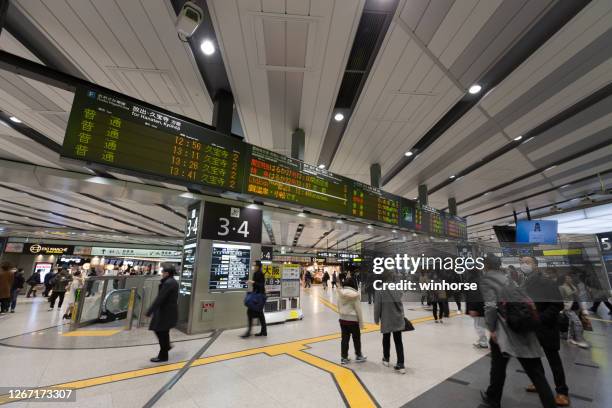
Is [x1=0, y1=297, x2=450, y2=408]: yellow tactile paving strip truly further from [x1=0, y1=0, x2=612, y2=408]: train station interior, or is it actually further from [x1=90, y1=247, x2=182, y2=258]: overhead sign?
Result: [x1=90, y1=247, x2=182, y2=258]: overhead sign

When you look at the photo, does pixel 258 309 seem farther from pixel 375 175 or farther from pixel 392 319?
pixel 375 175

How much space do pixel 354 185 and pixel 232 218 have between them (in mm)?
3352

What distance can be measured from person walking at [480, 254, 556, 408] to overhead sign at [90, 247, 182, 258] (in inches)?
1076

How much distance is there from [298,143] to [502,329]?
471 centimetres

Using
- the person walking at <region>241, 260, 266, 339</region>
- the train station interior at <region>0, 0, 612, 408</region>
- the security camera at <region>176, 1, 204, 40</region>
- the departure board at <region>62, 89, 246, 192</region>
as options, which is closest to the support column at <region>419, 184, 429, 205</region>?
the train station interior at <region>0, 0, 612, 408</region>

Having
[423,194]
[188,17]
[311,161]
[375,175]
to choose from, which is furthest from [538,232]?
[188,17]

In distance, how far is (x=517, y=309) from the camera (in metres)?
2.62

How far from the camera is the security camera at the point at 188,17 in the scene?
2840mm

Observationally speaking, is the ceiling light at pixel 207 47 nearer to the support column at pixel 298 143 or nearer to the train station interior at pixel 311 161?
the train station interior at pixel 311 161

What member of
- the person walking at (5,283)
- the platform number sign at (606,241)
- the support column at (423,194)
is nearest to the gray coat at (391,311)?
the platform number sign at (606,241)

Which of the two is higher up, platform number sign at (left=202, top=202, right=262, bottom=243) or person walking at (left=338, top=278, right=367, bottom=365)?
platform number sign at (left=202, top=202, right=262, bottom=243)

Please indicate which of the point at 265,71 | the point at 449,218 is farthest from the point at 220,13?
the point at 449,218

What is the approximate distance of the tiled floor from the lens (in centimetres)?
298

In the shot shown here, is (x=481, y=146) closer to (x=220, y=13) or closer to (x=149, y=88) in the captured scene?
(x=220, y=13)
